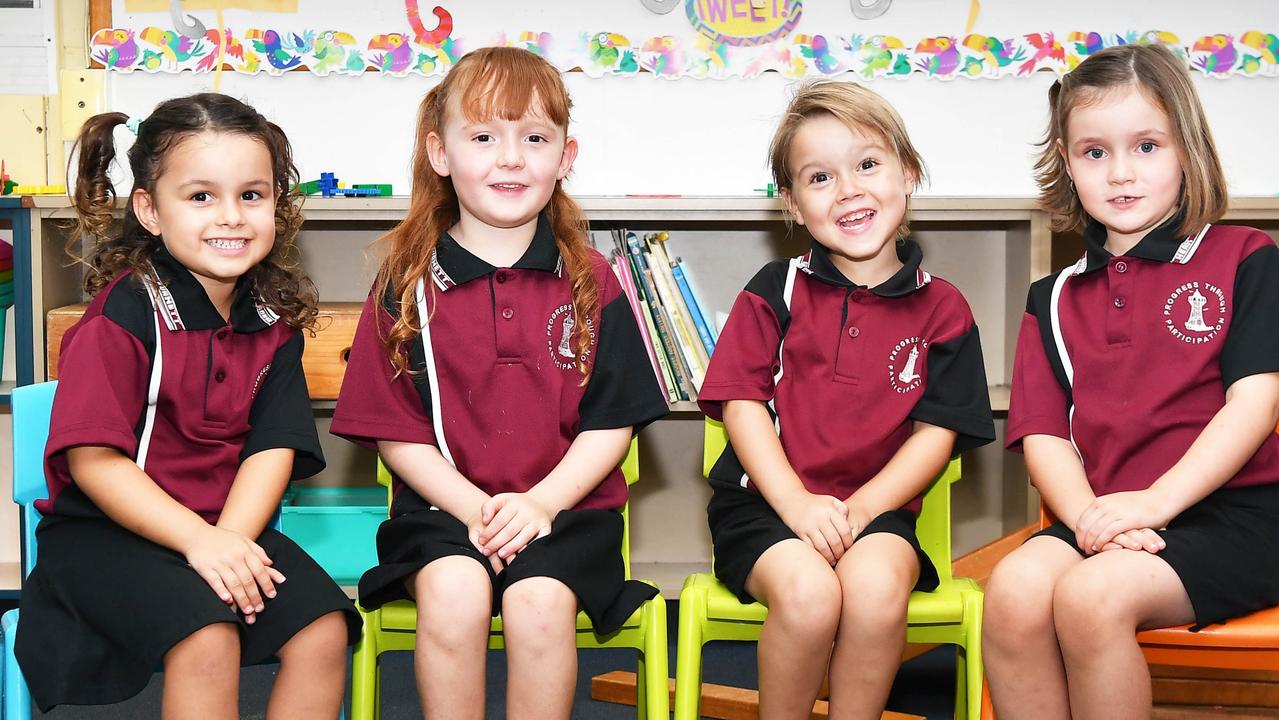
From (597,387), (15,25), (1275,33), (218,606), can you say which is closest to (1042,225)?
(1275,33)

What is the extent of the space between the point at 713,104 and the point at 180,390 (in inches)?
55.2

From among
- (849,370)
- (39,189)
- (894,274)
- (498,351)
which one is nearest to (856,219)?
(894,274)

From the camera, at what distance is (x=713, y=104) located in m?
2.59

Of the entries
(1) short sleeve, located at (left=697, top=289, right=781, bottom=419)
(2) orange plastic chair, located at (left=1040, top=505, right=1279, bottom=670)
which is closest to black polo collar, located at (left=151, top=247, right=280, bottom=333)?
(1) short sleeve, located at (left=697, top=289, right=781, bottom=419)

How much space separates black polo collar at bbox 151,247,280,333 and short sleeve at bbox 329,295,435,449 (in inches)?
5.5

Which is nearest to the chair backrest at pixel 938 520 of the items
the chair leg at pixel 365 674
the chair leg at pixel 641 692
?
the chair leg at pixel 641 692

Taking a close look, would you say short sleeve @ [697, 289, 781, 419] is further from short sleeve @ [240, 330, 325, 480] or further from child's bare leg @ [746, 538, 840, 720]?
short sleeve @ [240, 330, 325, 480]

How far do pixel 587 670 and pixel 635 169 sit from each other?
1.08 meters

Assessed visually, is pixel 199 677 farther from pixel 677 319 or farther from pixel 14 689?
pixel 677 319

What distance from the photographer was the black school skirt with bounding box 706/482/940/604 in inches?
62.7

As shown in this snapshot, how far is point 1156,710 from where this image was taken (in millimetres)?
1923

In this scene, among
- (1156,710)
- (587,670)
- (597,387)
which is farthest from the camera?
(587,670)

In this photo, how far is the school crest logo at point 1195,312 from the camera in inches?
63.4

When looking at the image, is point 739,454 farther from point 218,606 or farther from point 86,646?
point 86,646
